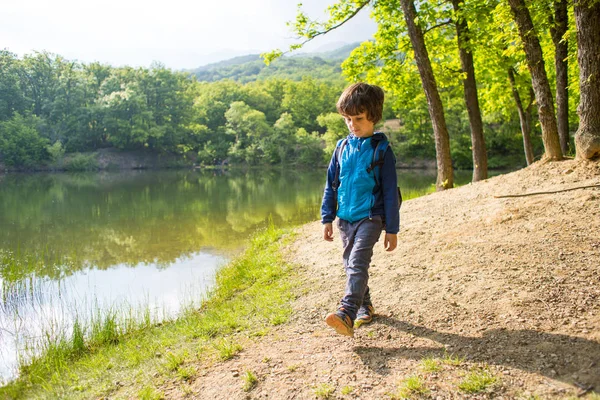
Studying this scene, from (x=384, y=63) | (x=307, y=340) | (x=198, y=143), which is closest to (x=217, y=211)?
(x=384, y=63)

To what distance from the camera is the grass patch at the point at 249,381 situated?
319 cm

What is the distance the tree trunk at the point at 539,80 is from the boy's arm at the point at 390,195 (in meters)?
5.72

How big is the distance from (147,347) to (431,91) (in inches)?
350

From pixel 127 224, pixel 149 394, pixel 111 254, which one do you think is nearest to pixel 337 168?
pixel 149 394

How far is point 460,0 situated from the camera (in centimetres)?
1170

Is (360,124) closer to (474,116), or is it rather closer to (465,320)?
(465,320)

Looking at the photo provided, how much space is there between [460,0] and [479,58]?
3247mm

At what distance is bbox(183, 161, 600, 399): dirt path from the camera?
2.88 meters

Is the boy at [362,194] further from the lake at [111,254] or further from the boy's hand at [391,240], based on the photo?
the lake at [111,254]

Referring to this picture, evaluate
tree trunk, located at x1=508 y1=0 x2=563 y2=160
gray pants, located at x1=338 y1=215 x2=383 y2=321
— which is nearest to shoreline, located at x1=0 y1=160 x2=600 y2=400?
gray pants, located at x1=338 y1=215 x2=383 y2=321

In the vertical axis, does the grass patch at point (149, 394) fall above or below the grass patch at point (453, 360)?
below

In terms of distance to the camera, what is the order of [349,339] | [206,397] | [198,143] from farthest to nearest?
[198,143]
[349,339]
[206,397]

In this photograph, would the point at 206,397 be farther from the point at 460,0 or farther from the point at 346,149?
the point at 460,0

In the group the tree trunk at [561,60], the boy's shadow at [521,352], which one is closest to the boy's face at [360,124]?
the boy's shadow at [521,352]
